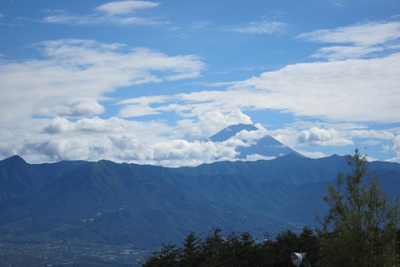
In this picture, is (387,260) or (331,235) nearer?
(387,260)

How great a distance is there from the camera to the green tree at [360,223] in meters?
35.2

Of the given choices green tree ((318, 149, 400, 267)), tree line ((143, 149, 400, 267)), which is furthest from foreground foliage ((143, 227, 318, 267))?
green tree ((318, 149, 400, 267))

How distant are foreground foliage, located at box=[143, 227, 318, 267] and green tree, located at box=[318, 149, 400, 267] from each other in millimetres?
40200

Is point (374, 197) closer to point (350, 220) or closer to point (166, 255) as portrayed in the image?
point (350, 220)

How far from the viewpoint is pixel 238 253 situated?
80500 mm

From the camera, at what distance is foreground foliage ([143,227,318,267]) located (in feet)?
257

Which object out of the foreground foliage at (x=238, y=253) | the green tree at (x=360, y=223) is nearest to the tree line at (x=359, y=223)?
the green tree at (x=360, y=223)

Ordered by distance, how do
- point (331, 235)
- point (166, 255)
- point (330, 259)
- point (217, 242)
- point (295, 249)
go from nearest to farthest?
point (330, 259) < point (331, 235) < point (295, 249) < point (166, 255) < point (217, 242)

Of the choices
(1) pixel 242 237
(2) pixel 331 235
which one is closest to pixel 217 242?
(1) pixel 242 237

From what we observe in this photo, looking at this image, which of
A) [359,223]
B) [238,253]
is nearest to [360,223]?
[359,223]

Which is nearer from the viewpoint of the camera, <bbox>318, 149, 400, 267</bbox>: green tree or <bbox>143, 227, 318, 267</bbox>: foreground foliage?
<bbox>318, 149, 400, 267</bbox>: green tree

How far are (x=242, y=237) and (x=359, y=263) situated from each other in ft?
172

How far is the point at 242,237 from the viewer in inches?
3391

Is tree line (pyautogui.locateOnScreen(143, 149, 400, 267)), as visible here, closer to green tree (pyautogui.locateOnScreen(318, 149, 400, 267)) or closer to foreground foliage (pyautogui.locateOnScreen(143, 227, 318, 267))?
green tree (pyautogui.locateOnScreen(318, 149, 400, 267))
